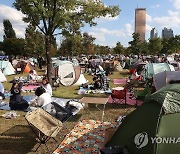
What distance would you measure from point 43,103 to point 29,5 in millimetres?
8044

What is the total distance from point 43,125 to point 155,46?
202ft

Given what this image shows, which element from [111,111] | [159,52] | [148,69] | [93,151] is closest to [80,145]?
[93,151]

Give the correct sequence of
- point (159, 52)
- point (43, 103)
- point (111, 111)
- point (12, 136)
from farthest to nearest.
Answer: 1. point (159, 52)
2. point (111, 111)
3. point (43, 103)
4. point (12, 136)

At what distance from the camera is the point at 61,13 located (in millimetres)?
14938

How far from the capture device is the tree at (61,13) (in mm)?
14786

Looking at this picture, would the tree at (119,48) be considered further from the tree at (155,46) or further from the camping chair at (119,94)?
the camping chair at (119,94)

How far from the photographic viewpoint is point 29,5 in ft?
48.5

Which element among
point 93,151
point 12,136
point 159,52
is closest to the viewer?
point 93,151

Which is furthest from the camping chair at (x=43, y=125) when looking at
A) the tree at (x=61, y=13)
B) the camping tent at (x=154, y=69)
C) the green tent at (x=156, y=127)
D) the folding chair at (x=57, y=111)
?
the camping tent at (x=154, y=69)

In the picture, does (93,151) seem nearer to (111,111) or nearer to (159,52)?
(111,111)

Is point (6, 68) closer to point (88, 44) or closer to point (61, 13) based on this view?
point (61, 13)

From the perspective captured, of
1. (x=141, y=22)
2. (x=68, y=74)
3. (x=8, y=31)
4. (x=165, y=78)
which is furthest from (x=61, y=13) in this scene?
(x=141, y=22)
